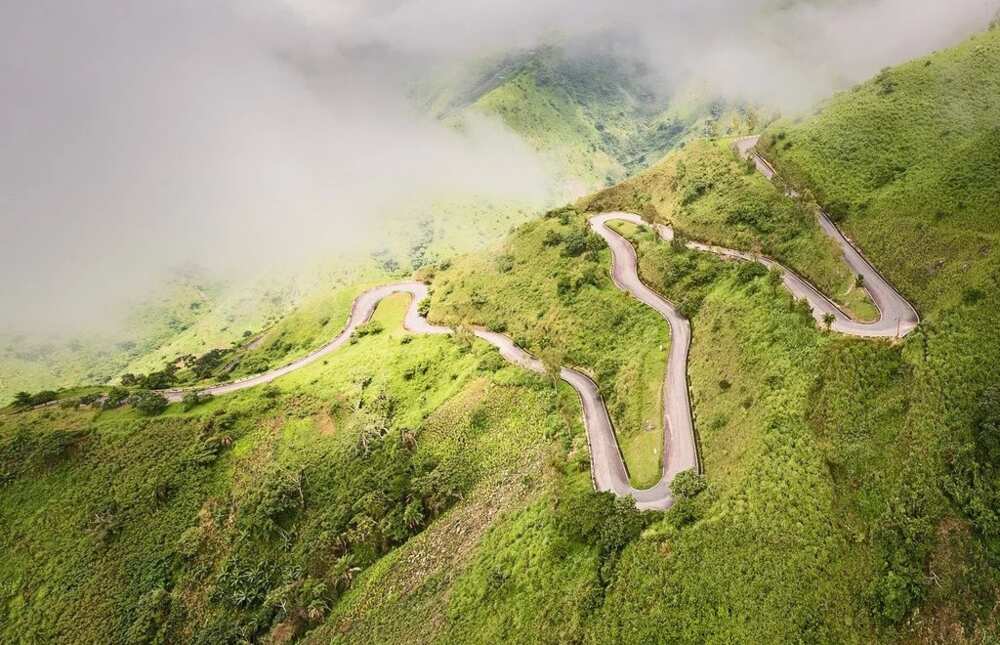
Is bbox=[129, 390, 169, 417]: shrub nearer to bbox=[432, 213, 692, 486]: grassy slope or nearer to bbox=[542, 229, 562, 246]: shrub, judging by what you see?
bbox=[432, 213, 692, 486]: grassy slope

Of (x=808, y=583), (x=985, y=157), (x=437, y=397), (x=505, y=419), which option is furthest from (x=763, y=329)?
(x=437, y=397)

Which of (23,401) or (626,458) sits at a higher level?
(23,401)

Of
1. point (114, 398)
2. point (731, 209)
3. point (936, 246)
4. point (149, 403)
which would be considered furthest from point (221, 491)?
point (936, 246)

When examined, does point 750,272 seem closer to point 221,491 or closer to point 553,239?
point 553,239

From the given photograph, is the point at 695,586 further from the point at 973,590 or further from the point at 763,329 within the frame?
the point at 763,329

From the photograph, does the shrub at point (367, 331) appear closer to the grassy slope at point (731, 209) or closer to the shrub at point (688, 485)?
the grassy slope at point (731, 209)

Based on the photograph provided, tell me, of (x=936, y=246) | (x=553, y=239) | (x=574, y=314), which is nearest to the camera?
(x=936, y=246)
